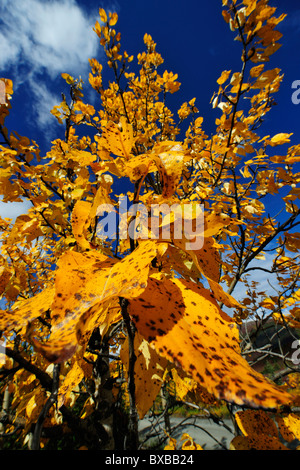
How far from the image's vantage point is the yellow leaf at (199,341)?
29 centimetres

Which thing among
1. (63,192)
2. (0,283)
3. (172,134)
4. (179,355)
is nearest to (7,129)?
(63,192)

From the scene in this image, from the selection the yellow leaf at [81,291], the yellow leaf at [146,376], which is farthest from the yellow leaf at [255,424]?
the yellow leaf at [81,291]

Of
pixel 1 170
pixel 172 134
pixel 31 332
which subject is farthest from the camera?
pixel 172 134

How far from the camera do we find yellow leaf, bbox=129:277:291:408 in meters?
0.29

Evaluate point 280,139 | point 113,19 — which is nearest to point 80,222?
point 280,139

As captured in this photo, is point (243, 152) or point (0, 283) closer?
point (0, 283)

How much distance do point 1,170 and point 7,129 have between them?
40cm

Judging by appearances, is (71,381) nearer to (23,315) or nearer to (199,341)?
(23,315)

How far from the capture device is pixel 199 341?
37cm

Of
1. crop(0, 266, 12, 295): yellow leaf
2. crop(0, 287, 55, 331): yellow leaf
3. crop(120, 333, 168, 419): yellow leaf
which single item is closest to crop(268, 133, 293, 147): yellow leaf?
crop(120, 333, 168, 419): yellow leaf

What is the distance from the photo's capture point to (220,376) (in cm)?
30

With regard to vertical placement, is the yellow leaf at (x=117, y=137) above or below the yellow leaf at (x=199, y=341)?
above

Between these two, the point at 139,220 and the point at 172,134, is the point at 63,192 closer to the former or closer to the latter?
the point at 139,220

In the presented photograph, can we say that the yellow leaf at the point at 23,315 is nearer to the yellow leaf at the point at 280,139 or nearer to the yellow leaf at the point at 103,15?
the yellow leaf at the point at 280,139
